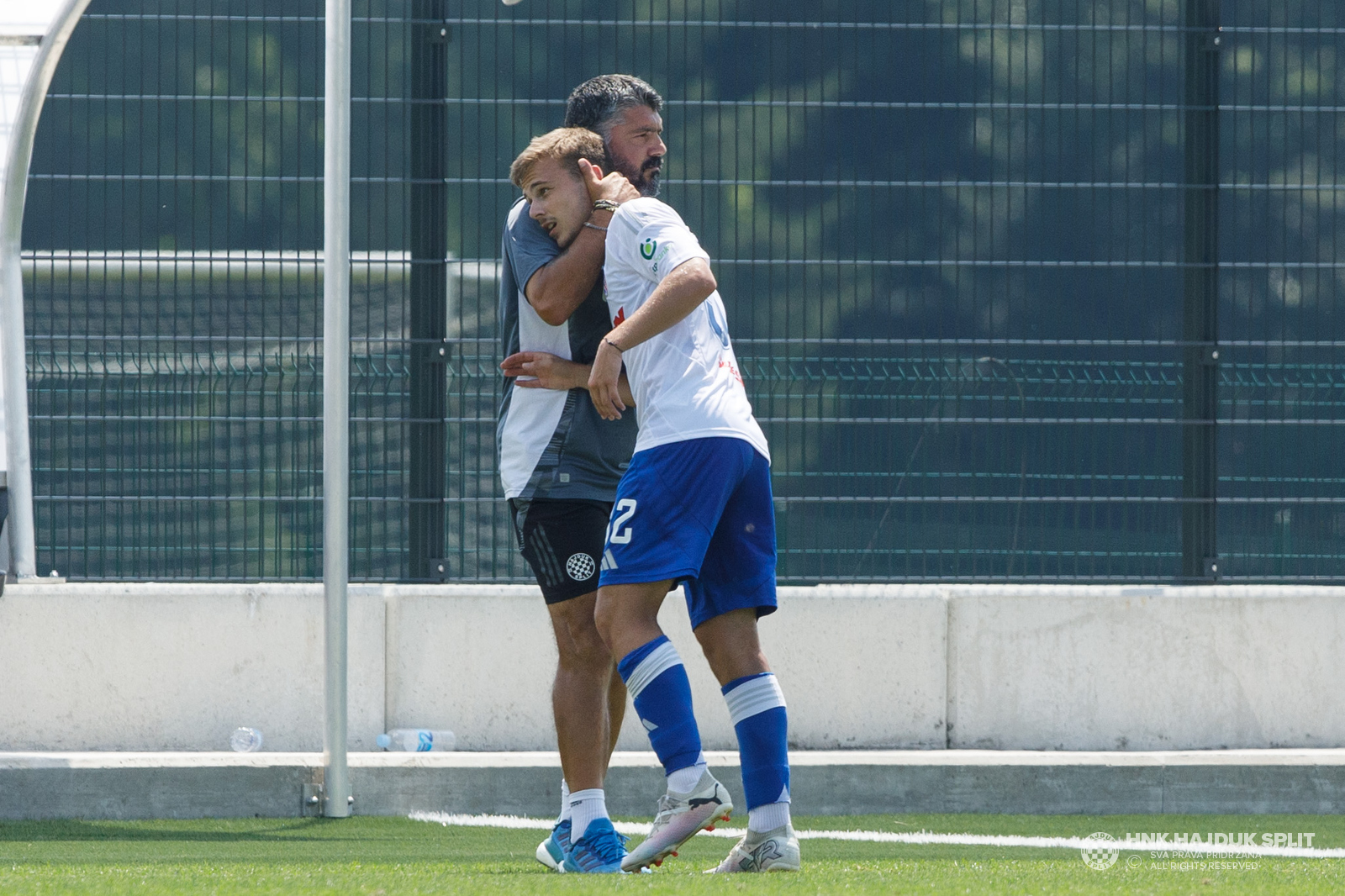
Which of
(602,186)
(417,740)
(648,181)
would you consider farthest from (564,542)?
(417,740)

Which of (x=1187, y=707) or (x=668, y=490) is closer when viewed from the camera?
(x=668, y=490)

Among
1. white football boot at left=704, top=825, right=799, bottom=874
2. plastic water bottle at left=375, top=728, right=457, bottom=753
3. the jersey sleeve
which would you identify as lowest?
plastic water bottle at left=375, top=728, right=457, bottom=753

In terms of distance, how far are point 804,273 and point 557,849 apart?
2.79 meters

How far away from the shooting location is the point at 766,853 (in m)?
3.34

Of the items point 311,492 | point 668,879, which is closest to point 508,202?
point 311,492

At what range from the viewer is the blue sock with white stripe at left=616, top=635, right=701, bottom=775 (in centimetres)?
336

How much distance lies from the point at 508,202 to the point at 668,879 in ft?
11.0

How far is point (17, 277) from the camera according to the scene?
5664 mm

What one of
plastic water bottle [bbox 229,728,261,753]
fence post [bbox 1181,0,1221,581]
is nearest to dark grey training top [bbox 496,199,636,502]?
plastic water bottle [bbox 229,728,261,753]

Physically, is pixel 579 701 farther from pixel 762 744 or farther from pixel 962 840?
pixel 962 840

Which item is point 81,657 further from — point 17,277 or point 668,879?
point 668,879

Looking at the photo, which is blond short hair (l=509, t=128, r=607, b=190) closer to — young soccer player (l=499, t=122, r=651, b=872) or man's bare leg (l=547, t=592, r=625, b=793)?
young soccer player (l=499, t=122, r=651, b=872)

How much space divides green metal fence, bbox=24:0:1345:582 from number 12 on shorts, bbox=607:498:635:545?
8.42ft

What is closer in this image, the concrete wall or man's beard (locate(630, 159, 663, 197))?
man's beard (locate(630, 159, 663, 197))
